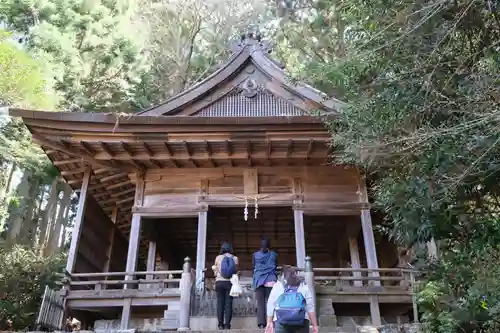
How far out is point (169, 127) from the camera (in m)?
9.60

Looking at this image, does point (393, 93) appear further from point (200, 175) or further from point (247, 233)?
point (247, 233)

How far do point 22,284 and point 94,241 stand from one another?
2673 millimetres

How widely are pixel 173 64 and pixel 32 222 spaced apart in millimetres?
8976

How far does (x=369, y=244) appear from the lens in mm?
9758

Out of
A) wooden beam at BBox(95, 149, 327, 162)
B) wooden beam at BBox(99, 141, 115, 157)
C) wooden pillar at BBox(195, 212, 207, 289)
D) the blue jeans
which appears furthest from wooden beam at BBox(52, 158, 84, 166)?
the blue jeans

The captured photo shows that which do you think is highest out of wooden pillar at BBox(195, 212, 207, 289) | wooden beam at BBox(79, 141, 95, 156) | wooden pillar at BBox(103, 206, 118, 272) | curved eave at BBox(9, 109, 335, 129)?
curved eave at BBox(9, 109, 335, 129)

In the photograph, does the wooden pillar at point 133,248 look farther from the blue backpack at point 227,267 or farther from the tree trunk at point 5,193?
the tree trunk at point 5,193

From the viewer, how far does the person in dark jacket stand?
6.98 meters

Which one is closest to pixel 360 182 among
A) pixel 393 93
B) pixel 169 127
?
pixel 169 127

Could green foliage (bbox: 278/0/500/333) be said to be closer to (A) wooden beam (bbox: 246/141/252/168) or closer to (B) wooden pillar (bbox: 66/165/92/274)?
(A) wooden beam (bbox: 246/141/252/168)

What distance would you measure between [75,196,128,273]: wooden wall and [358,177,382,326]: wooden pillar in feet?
20.8

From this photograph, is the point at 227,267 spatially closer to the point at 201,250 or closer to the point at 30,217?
the point at 201,250

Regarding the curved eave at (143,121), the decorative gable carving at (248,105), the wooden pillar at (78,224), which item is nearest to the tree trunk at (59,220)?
the wooden pillar at (78,224)

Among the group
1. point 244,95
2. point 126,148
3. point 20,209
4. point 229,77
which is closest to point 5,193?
point 20,209
